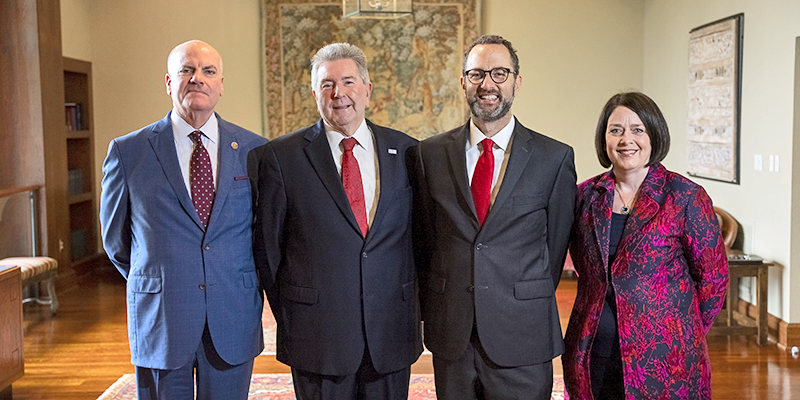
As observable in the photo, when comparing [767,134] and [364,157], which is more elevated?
[767,134]

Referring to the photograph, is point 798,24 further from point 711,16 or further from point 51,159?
point 51,159

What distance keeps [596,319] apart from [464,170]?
2.17 ft

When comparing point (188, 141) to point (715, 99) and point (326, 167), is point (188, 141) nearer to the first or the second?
point (326, 167)

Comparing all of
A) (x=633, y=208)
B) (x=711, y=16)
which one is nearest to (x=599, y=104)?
(x=711, y=16)

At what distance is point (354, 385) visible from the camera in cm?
231

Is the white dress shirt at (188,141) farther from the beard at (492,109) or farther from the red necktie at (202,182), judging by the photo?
the beard at (492,109)

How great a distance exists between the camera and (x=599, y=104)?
7535 mm

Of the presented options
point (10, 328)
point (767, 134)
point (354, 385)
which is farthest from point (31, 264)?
point (767, 134)

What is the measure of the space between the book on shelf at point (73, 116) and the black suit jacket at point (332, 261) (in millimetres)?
5660

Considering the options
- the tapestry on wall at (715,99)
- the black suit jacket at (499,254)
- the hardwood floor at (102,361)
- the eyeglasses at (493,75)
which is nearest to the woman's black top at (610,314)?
the black suit jacket at (499,254)

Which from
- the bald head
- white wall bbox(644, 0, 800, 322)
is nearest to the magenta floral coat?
the bald head

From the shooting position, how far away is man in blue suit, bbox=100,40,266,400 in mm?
2285

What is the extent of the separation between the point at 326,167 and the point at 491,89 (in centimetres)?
60

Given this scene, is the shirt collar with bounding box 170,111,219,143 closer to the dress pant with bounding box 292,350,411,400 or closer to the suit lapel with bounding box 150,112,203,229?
the suit lapel with bounding box 150,112,203,229
